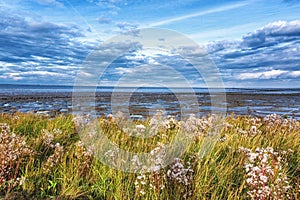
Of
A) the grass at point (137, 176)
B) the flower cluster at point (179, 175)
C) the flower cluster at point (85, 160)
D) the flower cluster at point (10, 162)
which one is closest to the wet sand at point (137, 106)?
the grass at point (137, 176)

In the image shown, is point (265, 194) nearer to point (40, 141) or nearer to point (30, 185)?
point (30, 185)

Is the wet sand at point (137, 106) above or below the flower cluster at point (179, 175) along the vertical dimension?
below

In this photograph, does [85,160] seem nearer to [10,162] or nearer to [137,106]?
[10,162]

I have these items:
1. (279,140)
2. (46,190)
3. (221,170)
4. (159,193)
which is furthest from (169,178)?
(279,140)

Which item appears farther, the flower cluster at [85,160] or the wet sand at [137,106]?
the wet sand at [137,106]

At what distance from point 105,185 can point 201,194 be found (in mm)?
1447

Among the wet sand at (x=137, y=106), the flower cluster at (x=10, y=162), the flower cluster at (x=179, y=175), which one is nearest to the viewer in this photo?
the flower cluster at (x=179, y=175)

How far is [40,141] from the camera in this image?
619cm

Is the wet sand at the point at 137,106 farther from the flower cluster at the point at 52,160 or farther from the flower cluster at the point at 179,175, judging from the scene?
the flower cluster at the point at 179,175

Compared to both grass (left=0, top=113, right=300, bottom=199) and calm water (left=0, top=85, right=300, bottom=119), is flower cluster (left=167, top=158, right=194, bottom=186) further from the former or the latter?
calm water (left=0, top=85, right=300, bottom=119)

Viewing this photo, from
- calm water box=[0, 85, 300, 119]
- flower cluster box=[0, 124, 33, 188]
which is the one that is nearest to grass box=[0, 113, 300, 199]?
flower cluster box=[0, 124, 33, 188]

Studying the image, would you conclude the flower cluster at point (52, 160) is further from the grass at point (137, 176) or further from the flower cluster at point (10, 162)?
the flower cluster at point (10, 162)

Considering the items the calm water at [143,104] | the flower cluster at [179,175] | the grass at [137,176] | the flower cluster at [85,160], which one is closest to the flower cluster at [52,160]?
the grass at [137,176]

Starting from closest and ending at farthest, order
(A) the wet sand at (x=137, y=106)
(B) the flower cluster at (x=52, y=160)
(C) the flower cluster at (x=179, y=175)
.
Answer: (C) the flower cluster at (x=179, y=175) → (B) the flower cluster at (x=52, y=160) → (A) the wet sand at (x=137, y=106)
